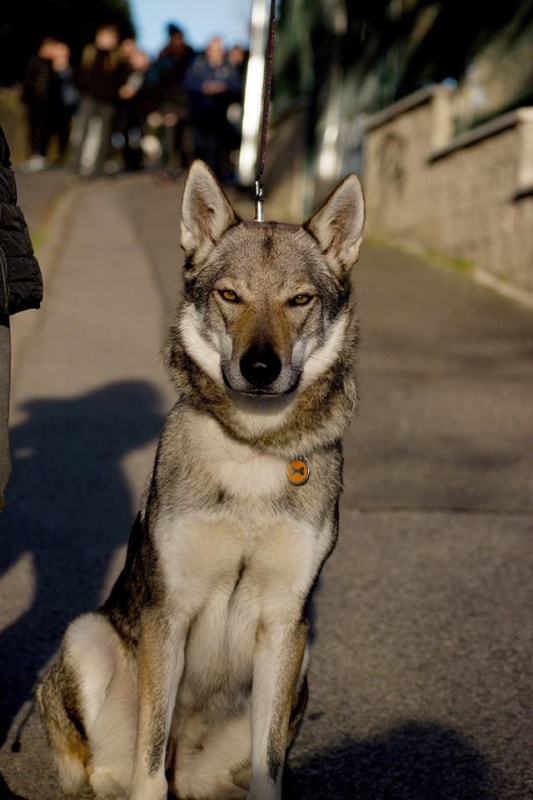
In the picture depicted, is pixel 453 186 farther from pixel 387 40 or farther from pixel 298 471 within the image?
pixel 298 471

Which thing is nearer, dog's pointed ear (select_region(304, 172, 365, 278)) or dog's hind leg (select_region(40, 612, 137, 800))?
dog's hind leg (select_region(40, 612, 137, 800))

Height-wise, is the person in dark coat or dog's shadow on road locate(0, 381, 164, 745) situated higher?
the person in dark coat

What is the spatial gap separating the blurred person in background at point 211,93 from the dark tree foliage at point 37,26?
16.3 m

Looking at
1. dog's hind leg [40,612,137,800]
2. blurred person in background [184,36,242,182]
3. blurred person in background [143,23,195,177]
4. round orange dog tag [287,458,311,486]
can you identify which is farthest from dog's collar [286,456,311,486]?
blurred person in background [143,23,195,177]

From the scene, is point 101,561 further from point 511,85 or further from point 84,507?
point 511,85

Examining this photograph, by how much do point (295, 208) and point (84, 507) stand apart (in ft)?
45.5

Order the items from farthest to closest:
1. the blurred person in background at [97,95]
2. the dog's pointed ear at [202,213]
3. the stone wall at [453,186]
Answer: the blurred person in background at [97,95]
the stone wall at [453,186]
the dog's pointed ear at [202,213]

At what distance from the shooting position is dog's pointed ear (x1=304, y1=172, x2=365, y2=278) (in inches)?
157

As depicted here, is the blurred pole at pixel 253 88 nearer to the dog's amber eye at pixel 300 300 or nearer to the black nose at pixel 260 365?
the dog's amber eye at pixel 300 300

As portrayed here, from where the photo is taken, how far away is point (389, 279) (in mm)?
13578

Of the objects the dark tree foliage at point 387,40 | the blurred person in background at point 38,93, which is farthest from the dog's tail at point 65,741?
the blurred person in background at point 38,93

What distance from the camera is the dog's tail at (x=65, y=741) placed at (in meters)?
3.65

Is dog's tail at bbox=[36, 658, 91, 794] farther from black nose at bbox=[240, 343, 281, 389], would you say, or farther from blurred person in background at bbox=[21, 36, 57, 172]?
blurred person in background at bbox=[21, 36, 57, 172]

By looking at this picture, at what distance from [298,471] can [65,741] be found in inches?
48.8
